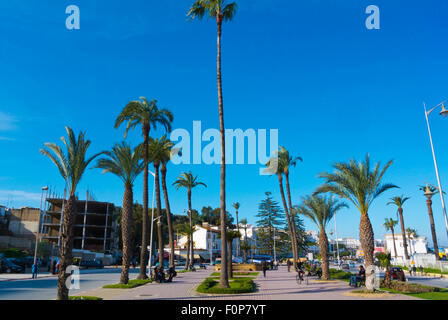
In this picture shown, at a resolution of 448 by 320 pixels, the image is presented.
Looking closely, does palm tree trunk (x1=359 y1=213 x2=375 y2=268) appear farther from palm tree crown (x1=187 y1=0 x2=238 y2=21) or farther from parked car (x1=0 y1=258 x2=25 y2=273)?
parked car (x1=0 y1=258 x2=25 y2=273)

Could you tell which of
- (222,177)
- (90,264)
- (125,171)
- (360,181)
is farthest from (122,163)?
(90,264)

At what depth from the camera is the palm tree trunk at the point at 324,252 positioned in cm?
2781

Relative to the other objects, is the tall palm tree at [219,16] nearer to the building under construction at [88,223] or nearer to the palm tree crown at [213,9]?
the palm tree crown at [213,9]

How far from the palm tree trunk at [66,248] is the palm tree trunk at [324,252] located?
69.4 ft

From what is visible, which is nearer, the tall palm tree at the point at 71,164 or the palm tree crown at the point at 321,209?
the tall palm tree at the point at 71,164

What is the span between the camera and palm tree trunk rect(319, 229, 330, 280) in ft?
91.2

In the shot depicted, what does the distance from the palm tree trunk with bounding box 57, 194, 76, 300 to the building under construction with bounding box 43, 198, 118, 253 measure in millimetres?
67393

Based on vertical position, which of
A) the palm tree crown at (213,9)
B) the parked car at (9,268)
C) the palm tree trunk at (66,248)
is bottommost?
the parked car at (9,268)

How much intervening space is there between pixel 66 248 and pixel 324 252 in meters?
22.3

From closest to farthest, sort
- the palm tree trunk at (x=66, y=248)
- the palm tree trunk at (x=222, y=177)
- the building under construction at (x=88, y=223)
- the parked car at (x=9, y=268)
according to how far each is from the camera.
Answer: the palm tree trunk at (x=66, y=248) < the palm tree trunk at (x=222, y=177) < the parked car at (x=9, y=268) < the building under construction at (x=88, y=223)

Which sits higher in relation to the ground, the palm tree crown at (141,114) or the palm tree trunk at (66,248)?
the palm tree crown at (141,114)

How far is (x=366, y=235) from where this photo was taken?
66.5ft

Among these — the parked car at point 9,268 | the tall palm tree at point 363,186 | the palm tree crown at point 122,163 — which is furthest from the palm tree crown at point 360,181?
the parked car at point 9,268
